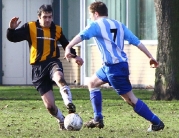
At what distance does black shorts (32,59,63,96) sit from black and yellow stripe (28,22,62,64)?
9cm

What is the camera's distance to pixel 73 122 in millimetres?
10352

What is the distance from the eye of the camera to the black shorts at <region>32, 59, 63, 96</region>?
11070mm

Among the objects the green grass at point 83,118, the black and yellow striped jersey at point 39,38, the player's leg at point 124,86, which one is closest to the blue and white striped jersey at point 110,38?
the player's leg at point 124,86

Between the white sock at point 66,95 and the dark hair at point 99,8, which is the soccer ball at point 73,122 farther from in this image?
the dark hair at point 99,8

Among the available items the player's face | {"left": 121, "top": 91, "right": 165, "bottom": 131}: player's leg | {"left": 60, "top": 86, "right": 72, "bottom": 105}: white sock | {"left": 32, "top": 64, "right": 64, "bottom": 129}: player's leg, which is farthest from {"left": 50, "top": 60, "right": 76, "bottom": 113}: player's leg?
{"left": 121, "top": 91, "right": 165, "bottom": 131}: player's leg

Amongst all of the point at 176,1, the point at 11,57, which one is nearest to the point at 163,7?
the point at 176,1

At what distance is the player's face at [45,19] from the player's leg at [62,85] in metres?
0.58

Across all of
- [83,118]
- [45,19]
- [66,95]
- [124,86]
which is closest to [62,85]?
[66,95]

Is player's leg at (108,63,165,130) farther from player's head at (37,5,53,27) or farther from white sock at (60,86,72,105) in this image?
player's head at (37,5,53,27)

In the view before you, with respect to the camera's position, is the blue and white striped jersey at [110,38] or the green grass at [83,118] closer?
the green grass at [83,118]

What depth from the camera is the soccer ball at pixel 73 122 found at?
1033 centimetres

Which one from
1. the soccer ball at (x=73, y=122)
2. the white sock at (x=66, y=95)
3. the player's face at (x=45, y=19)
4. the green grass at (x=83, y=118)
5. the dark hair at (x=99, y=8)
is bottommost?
the green grass at (x=83, y=118)

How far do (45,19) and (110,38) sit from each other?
114 centimetres

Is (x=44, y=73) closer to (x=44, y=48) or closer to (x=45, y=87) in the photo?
(x=45, y=87)
